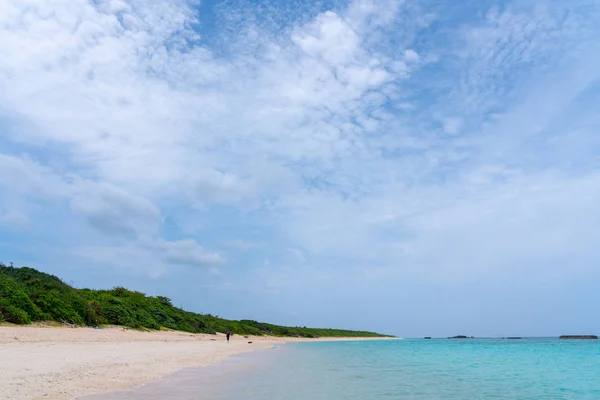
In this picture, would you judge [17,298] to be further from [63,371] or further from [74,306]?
[63,371]

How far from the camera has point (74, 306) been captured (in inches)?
1330

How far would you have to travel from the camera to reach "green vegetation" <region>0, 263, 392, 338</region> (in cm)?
2831

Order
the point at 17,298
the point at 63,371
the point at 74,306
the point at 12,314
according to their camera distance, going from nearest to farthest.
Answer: the point at 63,371, the point at 12,314, the point at 17,298, the point at 74,306

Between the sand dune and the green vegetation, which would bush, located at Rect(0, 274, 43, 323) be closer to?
the green vegetation

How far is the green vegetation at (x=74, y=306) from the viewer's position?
28311 millimetres

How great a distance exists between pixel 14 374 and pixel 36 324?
66.9 feet

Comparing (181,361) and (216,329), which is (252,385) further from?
(216,329)

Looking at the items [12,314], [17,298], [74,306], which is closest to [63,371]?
[12,314]

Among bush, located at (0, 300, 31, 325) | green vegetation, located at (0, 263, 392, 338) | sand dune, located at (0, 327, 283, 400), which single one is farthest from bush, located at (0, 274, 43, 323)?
sand dune, located at (0, 327, 283, 400)

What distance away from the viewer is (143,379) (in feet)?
42.1

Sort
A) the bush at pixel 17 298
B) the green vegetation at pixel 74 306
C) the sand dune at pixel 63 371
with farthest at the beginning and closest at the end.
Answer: the green vegetation at pixel 74 306 → the bush at pixel 17 298 → the sand dune at pixel 63 371

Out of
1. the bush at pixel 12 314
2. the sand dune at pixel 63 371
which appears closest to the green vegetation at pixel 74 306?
the bush at pixel 12 314

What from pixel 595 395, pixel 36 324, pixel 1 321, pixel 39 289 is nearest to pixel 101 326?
pixel 39 289

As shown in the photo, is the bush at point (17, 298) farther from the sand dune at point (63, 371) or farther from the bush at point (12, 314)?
the sand dune at point (63, 371)
